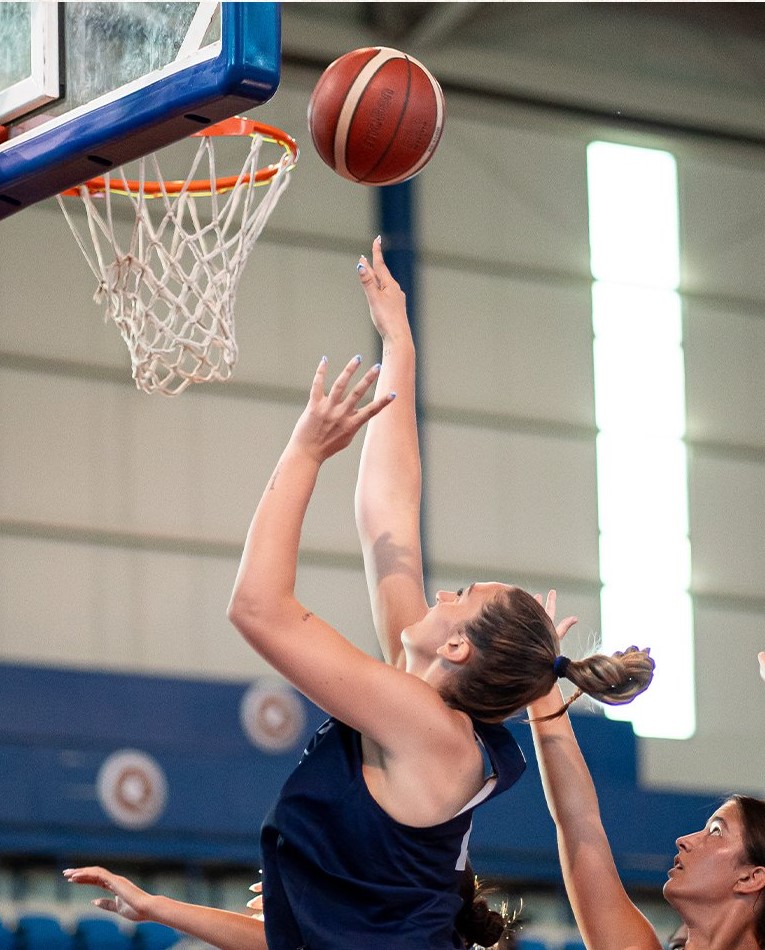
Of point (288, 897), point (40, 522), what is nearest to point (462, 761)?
point (288, 897)

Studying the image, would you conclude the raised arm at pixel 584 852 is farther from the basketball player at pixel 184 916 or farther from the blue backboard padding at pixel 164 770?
the blue backboard padding at pixel 164 770

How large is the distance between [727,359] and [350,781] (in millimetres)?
10785

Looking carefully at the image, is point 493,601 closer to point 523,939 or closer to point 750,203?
point 523,939

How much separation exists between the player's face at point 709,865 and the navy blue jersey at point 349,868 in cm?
64

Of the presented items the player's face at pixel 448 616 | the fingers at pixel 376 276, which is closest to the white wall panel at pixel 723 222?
the fingers at pixel 376 276

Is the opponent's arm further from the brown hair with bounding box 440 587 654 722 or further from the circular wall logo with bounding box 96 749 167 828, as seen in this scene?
the circular wall logo with bounding box 96 749 167 828

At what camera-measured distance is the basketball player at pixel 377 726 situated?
2428mm

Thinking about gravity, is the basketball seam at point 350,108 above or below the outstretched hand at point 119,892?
above

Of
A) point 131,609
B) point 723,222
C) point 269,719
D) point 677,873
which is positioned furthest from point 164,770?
point 677,873

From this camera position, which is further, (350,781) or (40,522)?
(40,522)

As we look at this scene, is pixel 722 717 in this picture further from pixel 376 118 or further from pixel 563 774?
pixel 563 774

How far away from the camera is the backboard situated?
9.34 ft

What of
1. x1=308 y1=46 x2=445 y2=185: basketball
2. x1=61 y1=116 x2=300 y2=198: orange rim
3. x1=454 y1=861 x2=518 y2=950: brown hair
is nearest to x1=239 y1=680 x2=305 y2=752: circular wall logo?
x1=61 y1=116 x2=300 y2=198: orange rim

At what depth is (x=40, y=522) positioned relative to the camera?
10.7 m
